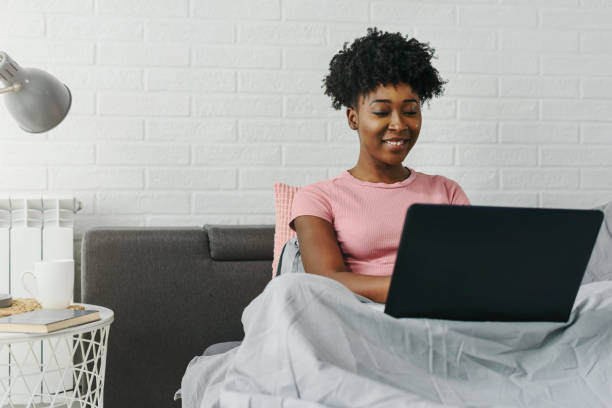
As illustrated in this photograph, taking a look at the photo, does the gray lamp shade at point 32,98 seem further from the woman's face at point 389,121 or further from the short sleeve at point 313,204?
the woman's face at point 389,121

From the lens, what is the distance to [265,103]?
6.89 ft

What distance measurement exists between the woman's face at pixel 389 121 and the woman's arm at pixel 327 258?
243 mm

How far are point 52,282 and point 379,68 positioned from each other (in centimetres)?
96

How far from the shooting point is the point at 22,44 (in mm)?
1979

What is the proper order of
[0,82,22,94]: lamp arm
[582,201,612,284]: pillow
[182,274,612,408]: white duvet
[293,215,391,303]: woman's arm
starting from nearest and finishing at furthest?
[182,274,612,408]: white duvet → [293,215,391,303]: woman's arm → [0,82,22,94]: lamp arm → [582,201,612,284]: pillow

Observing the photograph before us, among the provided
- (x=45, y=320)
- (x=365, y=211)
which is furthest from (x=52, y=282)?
(x=365, y=211)

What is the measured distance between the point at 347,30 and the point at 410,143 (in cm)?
74

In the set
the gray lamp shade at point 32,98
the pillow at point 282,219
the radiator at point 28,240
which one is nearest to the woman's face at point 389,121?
the pillow at point 282,219

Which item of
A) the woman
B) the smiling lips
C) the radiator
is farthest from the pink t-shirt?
the radiator

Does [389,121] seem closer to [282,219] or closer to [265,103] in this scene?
[282,219]

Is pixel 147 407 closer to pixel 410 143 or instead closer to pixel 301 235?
pixel 301 235

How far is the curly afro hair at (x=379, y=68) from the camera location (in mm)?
1541

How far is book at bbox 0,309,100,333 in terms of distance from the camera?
4.17 feet

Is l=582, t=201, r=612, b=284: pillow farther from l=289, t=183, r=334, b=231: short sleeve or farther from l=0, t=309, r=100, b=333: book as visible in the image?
l=0, t=309, r=100, b=333: book
